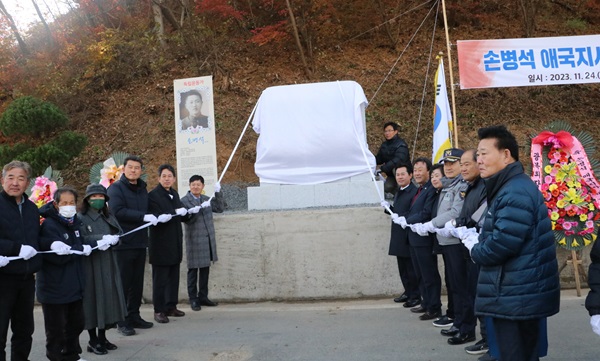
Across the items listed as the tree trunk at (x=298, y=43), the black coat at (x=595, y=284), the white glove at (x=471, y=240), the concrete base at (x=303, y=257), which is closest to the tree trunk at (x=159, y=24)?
the tree trunk at (x=298, y=43)

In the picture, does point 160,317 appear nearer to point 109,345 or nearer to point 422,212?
point 109,345

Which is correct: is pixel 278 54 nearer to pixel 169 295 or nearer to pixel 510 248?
pixel 169 295

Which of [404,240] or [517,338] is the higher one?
[404,240]

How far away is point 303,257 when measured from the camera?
24.3ft

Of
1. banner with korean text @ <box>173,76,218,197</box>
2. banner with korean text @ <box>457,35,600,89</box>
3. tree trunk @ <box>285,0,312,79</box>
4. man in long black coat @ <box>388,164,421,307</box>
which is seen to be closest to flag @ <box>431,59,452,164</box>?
banner with korean text @ <box>457,35,600,89</box>

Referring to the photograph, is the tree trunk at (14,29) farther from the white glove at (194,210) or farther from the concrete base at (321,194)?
the white glove at (194,210)

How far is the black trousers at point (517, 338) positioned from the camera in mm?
3250

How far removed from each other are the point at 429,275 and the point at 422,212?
0.66 meters

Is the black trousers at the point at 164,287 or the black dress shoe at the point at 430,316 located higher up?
the black trousers at the point at 164,287

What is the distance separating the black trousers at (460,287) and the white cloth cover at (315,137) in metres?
3.01

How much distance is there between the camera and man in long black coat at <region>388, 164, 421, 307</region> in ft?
21.0

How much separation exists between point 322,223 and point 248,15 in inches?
496

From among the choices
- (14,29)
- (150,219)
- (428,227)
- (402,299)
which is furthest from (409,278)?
(14,29)

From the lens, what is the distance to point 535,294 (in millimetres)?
3148
